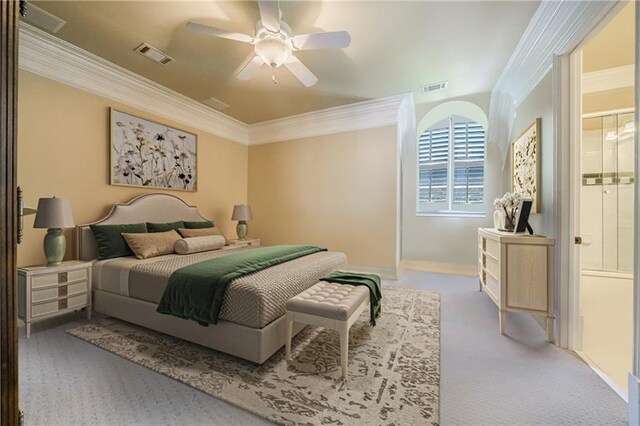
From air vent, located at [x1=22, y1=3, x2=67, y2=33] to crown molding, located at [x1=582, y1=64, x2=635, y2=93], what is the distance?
5.48m

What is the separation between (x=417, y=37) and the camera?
8.64ft

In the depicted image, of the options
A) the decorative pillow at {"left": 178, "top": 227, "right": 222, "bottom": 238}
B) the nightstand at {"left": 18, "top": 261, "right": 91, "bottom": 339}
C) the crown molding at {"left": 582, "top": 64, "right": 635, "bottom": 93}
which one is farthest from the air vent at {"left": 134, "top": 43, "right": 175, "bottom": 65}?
the crown molding at {"left": 582, "top": 64, "right": 635, "bottom": 93}

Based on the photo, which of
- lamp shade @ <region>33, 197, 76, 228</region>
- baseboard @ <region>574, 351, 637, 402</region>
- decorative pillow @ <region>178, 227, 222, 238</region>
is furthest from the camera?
decorative pillow @ <region>178, 227, 222, 238</region>

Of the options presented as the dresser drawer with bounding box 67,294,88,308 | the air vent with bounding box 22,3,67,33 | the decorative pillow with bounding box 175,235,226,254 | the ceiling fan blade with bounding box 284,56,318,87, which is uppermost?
the air vent with bounding box 22,3,67,33

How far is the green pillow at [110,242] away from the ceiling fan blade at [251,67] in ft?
7.28

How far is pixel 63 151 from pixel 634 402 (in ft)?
16.2

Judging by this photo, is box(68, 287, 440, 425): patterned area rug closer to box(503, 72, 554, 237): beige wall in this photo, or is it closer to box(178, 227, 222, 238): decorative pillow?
box(178, 227, 222, 238): decorative pillow

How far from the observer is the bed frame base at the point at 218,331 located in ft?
5.80

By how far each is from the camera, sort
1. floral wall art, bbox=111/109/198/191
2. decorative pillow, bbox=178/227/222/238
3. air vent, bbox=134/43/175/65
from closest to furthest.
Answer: air vent, bbox=134/43/175/65 < floral wall art, bbox=111/109/198/191 < decorative pillow, bbox=178/227/222/238

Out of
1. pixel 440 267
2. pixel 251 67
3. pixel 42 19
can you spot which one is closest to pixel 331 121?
pixel 251 67

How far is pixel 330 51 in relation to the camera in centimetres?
281

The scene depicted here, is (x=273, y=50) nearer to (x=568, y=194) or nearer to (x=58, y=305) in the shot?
(x=568, y=194)

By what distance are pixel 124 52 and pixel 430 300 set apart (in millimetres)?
4539

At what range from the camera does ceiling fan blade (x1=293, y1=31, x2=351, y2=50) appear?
6.90ft
